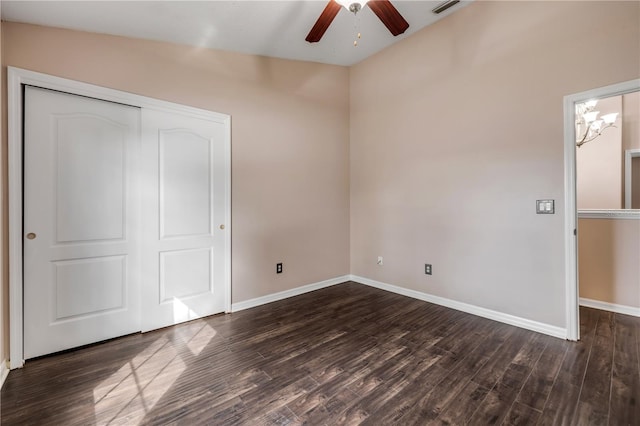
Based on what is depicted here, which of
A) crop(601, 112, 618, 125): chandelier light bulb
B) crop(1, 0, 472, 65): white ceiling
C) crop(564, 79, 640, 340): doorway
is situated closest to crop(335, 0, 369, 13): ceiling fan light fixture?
crop(1, 0, 472, 65): white ceiling

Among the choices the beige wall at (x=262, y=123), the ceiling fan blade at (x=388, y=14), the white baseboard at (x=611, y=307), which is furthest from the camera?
the white baseboard at (x=611, y=307)

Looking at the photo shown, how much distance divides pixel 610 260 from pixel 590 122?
1.93m

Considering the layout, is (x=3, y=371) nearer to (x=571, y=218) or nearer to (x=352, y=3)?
(x=352, y=3)

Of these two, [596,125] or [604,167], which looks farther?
[604,167]

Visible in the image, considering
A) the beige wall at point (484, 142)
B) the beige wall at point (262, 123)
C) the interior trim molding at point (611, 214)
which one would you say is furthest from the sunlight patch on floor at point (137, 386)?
the interior trim molding at point (611, 214)

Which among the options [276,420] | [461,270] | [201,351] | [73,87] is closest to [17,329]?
[201,351]

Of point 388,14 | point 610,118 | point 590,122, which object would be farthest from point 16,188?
point 610,118

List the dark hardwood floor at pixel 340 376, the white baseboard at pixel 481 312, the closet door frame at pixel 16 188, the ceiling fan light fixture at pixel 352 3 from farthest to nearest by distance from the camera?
the white baseboard at pixel 481 312 → the closet door frame at pixel 16 188 → the ceiling fan light fixture at pixel 352 3 → the dark hardwood floor at pixel 340 376

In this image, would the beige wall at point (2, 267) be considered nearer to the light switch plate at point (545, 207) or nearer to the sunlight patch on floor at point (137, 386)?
the sunlight patch on floor at point (137, 386)

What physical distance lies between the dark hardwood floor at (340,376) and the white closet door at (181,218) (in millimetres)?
291

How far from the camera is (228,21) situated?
256 centimetres

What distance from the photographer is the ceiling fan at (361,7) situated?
1856 millimetres

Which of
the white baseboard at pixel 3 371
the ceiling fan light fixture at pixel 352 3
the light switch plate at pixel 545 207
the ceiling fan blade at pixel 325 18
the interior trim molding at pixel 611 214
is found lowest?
the white baseboard at pixel 3 371

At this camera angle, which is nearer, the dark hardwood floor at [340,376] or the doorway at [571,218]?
the dark hardwood floor at [340,376]
